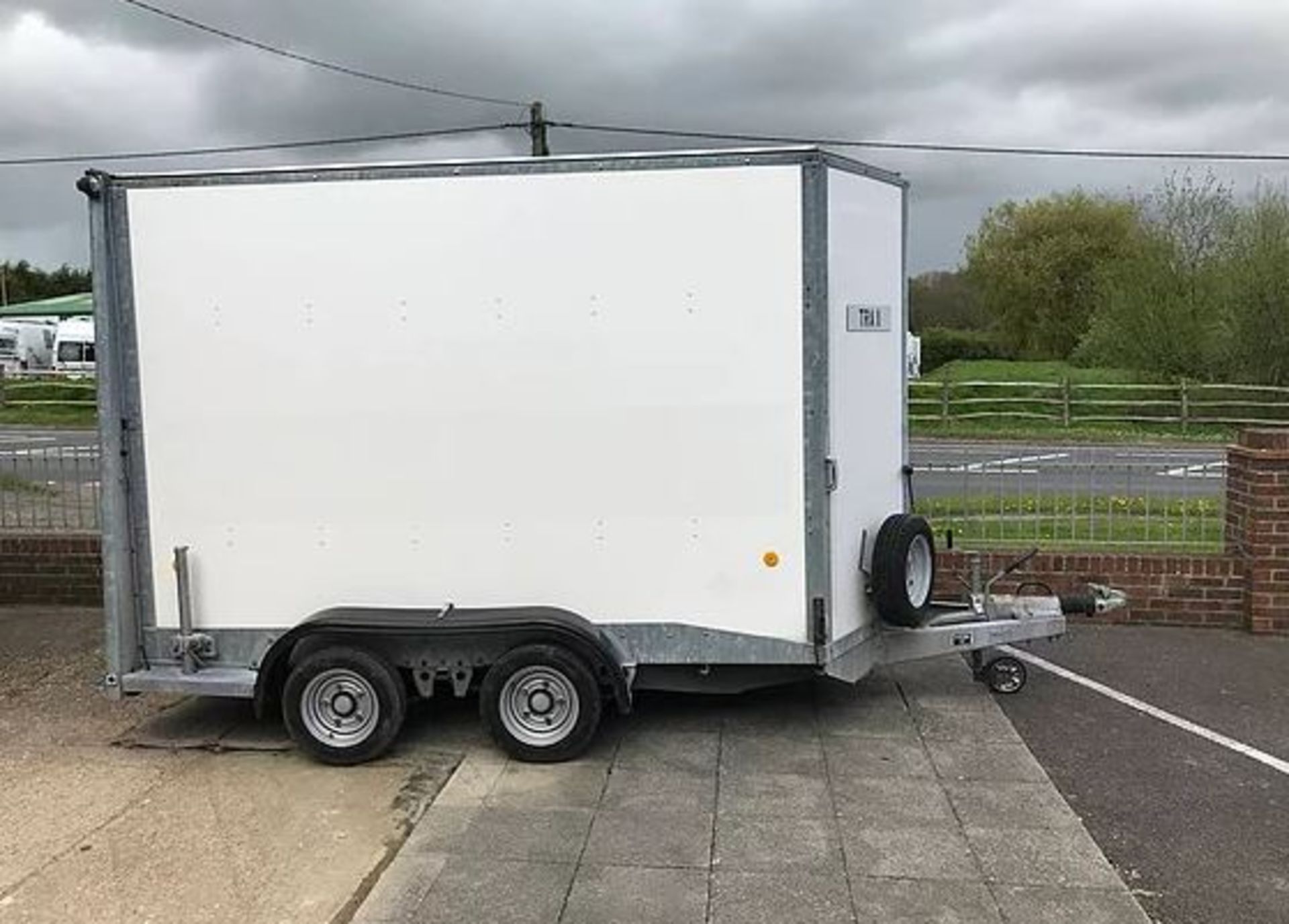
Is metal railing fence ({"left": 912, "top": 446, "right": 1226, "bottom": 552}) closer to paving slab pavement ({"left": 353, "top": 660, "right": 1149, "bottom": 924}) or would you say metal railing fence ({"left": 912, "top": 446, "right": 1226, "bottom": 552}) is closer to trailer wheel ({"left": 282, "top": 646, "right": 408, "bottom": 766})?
paving slab pavement ({"left": 353, "top": 660, "right": 1149, "bottom": 924})

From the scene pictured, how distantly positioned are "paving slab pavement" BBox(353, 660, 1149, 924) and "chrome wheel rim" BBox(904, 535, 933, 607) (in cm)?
63

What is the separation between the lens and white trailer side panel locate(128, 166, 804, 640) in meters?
5.55

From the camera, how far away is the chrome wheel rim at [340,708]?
18.4ft

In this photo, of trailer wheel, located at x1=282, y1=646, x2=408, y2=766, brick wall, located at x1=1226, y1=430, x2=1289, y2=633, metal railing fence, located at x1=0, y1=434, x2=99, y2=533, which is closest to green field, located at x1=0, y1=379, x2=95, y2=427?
metal railing fence, located at x1=0, y1=434, x2=99, y2=533

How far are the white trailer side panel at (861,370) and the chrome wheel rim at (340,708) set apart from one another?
7.17ft

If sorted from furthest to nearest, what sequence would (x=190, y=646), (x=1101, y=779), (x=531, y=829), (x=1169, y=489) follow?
(x=1169, y=489), (x=190, y=646), (x=1101, y=779), (x=531, y=829)

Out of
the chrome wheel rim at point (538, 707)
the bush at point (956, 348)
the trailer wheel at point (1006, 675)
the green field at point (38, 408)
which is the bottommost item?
the trailer wheel at point (1006, 675)

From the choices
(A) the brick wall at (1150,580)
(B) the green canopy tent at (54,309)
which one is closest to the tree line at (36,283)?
(B) the green canopy tent at (54,309)

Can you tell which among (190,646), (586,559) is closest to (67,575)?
(190,646)

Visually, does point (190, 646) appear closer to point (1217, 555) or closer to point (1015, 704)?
point (1015, 704)

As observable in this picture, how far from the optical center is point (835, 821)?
495 centimetres

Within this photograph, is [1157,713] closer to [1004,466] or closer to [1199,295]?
[1004,466]

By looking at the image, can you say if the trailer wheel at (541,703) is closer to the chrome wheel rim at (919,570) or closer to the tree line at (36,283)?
the chrome wheel rim at (919,570)

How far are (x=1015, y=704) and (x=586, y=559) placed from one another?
8.37ft
